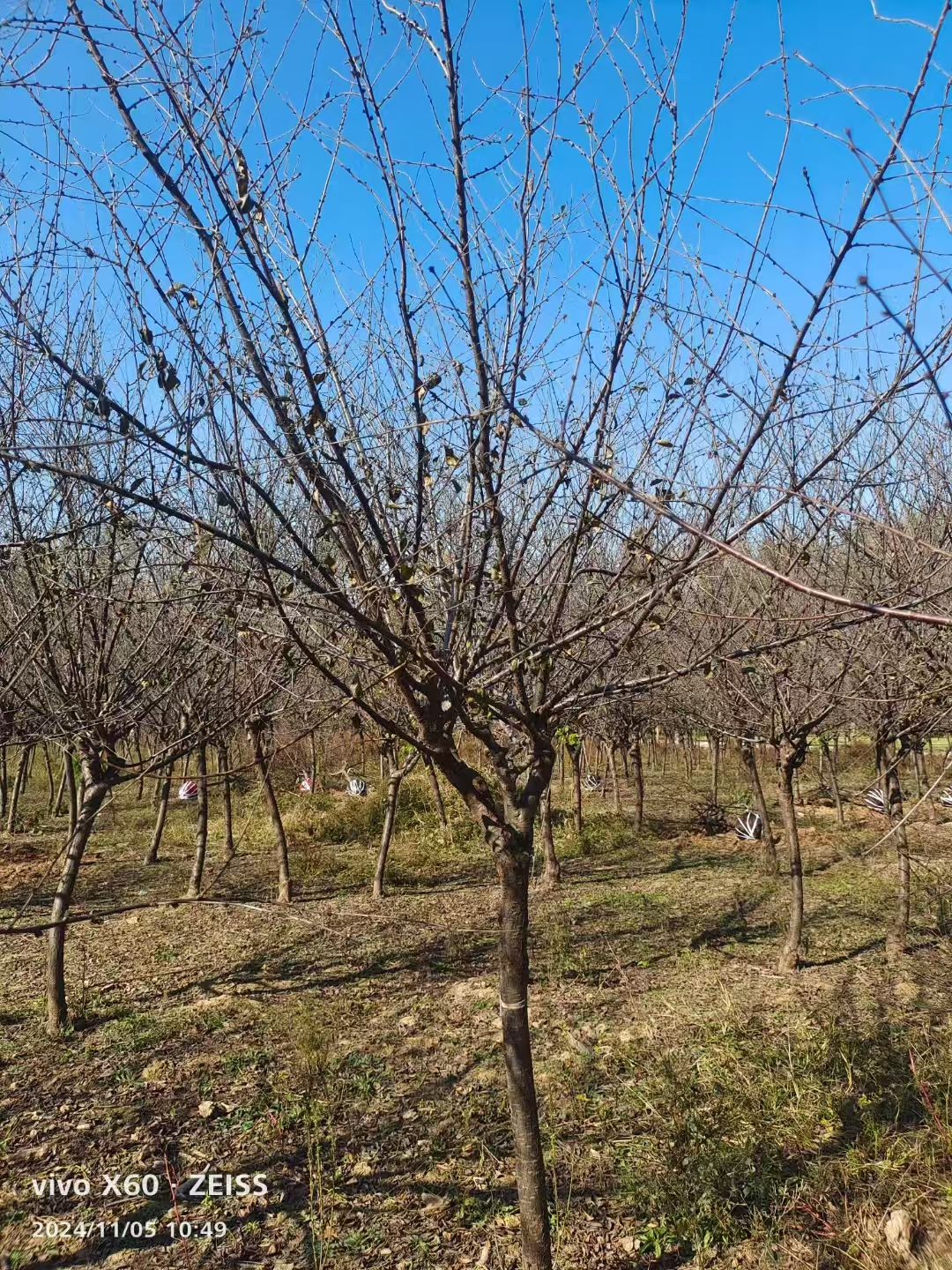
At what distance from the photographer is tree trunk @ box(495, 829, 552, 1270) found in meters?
2.62

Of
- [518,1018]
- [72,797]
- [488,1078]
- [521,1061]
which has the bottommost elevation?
[488,1078]

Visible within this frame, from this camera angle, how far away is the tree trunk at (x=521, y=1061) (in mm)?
2625

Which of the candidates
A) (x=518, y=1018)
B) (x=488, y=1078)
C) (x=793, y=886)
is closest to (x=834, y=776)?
(x=793, y=886)

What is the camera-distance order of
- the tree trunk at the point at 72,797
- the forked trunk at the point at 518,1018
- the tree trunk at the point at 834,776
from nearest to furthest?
the forked trunk at the point at 518,1018, the tree trunk at the point at 72,797, the tree trunk at the point at 834,776

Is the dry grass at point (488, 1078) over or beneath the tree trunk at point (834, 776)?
beneath

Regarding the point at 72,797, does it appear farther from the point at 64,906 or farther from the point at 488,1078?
the point at 488,1078

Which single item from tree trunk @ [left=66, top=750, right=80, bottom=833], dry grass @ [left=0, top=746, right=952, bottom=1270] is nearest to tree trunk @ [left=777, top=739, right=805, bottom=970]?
dry grass @ [left=0, top=746, right=952, bottom=1270]

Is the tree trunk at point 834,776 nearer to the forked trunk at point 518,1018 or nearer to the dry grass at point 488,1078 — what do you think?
the dry grass at point 488,1078

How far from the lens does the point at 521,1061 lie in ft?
8.65

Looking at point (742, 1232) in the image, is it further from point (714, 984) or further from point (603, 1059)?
point (714, 984)

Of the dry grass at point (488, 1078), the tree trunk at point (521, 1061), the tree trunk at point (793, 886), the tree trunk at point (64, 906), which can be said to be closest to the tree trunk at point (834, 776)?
the dry grass at point (488, 1078)

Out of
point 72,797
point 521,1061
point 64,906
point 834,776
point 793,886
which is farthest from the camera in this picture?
point 834,776

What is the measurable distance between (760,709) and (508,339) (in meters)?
4.24

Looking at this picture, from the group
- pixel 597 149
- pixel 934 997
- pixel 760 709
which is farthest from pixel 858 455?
pixel 597 149
